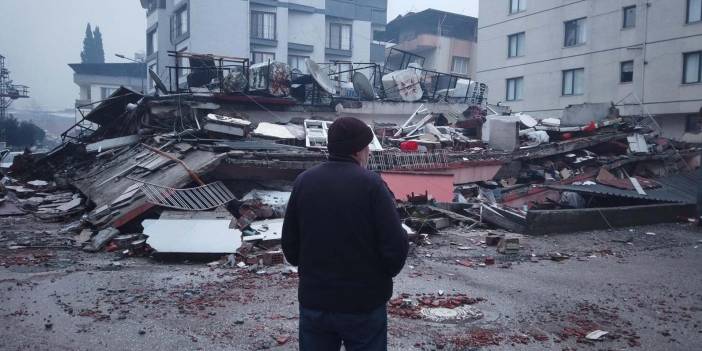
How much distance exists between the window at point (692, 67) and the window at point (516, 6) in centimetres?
999

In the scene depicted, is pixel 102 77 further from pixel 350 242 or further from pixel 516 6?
pixel 350 242

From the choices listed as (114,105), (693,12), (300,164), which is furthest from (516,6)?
(300,164)

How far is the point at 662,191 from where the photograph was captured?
12.8m

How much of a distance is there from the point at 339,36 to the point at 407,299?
33.6 metres

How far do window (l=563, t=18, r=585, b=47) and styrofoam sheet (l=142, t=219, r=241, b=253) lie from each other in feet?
87.9

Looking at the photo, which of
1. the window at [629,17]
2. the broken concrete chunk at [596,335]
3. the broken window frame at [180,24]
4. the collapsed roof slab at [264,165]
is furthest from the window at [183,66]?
the window at [629,17]

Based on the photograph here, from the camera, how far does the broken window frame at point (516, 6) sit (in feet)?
103

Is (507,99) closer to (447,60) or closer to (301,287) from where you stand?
(447,60)

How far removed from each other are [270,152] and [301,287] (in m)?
8.74

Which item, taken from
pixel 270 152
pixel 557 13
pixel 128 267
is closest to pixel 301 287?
pixel 128 267

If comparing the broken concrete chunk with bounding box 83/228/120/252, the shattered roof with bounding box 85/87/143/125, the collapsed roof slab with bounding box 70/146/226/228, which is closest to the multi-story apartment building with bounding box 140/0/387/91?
the shattered roof with bounding box 85/87/143/125

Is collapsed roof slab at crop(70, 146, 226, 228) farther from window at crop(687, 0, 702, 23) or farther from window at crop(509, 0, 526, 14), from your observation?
window at crop(509, 0, 526, 14)

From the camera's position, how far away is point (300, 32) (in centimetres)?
3509

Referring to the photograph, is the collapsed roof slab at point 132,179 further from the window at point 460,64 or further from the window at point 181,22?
the window at point 460,64
